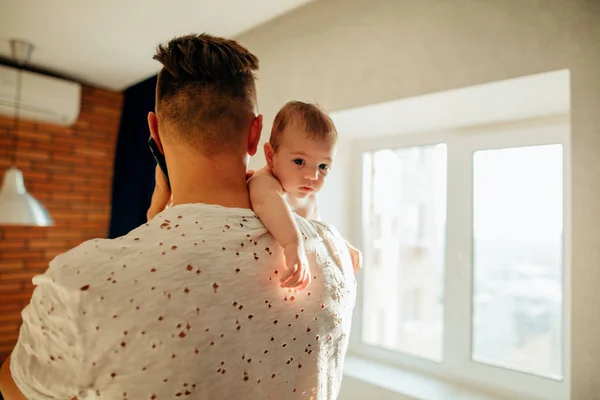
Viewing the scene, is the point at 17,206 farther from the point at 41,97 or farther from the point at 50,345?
the point at 50,345

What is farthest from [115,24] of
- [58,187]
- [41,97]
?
[58,187]

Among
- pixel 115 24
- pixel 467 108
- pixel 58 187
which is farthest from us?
pixel 58 187

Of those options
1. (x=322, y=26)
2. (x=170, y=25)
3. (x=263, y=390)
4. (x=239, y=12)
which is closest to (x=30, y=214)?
(x=170, y=25)

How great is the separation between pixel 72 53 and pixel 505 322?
123 inches

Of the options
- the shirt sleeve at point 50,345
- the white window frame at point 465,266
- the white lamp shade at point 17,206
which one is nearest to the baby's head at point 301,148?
the shirt sleeve at point 50,345

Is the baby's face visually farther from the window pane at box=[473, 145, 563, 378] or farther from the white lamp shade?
the white lamp shade

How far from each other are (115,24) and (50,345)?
7.52 ft

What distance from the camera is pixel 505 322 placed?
70.1 inches

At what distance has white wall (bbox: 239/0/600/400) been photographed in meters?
1.15

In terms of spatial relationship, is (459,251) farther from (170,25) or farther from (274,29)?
(170,25)

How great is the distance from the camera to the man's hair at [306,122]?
1023 millimetres

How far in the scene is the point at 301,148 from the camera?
3.35 ft

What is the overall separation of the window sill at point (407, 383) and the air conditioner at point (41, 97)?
286 cm

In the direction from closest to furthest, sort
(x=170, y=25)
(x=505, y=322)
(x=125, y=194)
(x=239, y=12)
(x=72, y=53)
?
(x=505, y=322)
(x=239, y=12)
(x=170, y=25)
(x=72, y=53)
(x=125, y=194)
